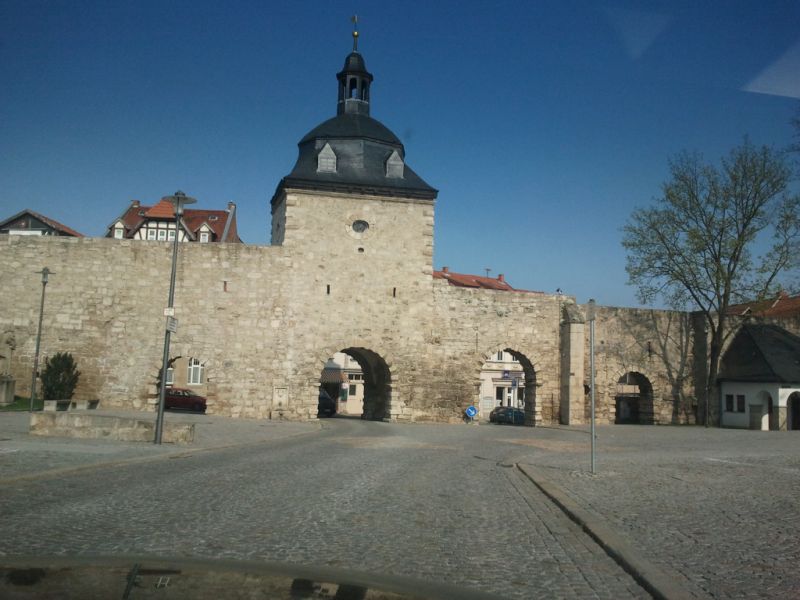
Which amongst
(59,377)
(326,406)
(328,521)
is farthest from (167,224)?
(328,521)

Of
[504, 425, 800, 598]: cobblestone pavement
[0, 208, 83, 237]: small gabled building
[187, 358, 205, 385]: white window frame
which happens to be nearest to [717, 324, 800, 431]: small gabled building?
[504, 425, 800, 598]: cobblestone pavement

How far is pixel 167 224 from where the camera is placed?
5228 cm

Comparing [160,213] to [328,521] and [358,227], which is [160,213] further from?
[328,521]

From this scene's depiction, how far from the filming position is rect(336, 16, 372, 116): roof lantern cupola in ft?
117

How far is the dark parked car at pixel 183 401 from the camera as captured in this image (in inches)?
1377

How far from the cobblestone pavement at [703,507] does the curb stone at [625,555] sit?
11cm

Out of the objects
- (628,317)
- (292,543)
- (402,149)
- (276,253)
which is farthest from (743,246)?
(292,543)

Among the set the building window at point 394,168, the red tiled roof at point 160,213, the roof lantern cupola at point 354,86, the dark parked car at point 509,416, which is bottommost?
the dark parked car at point 509,416

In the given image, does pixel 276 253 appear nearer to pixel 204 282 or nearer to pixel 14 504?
pixel 204 282

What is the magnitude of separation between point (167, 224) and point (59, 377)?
89.7ft

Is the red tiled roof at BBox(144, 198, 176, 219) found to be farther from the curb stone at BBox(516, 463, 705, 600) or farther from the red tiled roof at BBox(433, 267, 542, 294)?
the curb stone at BBox(516, 463, 705, 600)

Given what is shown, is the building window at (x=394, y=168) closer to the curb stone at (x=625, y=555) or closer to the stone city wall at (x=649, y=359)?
the stone city wall at (x=649, y=359)

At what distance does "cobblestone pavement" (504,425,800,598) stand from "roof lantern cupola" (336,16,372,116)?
22793mm

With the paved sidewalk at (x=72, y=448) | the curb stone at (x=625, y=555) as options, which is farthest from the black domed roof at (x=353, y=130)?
the curb stone at (x=625, y=555)
